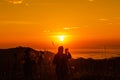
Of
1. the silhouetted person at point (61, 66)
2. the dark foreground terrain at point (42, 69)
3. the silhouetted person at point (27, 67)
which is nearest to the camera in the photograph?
the silhouetted person at point (61, 66)

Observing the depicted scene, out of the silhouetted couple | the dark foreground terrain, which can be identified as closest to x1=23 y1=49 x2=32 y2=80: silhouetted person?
the dark foreground terrain

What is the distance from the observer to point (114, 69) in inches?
1156

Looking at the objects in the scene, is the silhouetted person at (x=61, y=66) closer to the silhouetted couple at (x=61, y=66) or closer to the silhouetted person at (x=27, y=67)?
the silhouetted couple at (x=61, y=66)

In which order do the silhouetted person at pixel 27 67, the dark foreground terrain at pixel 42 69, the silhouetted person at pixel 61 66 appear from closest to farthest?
the silhouetted person at pixel 61 66 < the silhouetted person at pixel 27 67 < the dark foreground terrain at pixel 42 69

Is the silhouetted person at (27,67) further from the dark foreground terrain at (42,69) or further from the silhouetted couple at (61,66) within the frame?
the silhouetted couple at (61,66)

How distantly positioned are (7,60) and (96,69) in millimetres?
7488

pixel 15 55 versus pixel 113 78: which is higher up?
pixel 15 55

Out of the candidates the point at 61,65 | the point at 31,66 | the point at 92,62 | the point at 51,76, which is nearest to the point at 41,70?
the point at 51,76

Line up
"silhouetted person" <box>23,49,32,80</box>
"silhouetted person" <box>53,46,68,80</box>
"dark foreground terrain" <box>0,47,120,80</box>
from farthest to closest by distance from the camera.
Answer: "dark foreground terrain" <box>0,47,120,80</box>
"silhouetted person" <box>23,49,32,80</box>
"silhouetted person" <box>53,46,68,80</box>

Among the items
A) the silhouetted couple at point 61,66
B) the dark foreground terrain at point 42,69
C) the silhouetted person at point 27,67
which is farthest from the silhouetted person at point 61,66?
the dark foreground terrain at point 42,69

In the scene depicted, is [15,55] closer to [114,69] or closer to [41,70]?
[41,70]

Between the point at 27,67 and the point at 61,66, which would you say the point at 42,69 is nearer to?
the point at 27,67

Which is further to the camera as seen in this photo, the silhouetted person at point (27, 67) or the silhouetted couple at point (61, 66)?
the silhouetted person at point (27, 67)

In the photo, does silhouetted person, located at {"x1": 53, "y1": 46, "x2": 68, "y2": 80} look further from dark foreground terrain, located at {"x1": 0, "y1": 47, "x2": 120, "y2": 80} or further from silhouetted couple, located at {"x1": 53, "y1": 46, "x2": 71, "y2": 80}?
dark foreground terrain, located at {"x1": 0, "y1": 47, "x2": 120, "y2": 80}
